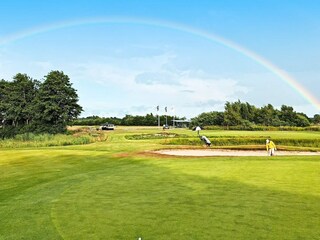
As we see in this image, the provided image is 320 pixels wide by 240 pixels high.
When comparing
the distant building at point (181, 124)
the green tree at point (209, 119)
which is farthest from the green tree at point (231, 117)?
the distant building at point (181, 124)

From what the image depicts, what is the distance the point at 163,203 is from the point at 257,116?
119 meters

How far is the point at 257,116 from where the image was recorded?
12681 centimetres

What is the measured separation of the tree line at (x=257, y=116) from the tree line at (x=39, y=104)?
52769 millimetres

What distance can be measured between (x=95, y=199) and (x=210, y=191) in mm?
4687

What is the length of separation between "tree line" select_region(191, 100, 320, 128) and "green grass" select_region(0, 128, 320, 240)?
99.0m

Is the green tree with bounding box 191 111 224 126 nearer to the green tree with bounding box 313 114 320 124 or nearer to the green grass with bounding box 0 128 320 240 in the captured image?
the green tree with bounding box 313 114 320 124

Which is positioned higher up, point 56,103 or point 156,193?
point 56,103

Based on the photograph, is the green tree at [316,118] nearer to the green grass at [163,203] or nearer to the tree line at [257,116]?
the tree line at [257,116]

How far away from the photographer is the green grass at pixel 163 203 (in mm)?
9586

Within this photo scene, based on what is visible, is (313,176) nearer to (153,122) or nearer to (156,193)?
(156,193)

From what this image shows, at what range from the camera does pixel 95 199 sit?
1374 centimetres

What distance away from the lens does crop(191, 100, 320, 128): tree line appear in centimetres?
12044

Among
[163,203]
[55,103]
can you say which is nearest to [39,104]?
[55,103]

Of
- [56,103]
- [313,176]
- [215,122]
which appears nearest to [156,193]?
[313,176]
